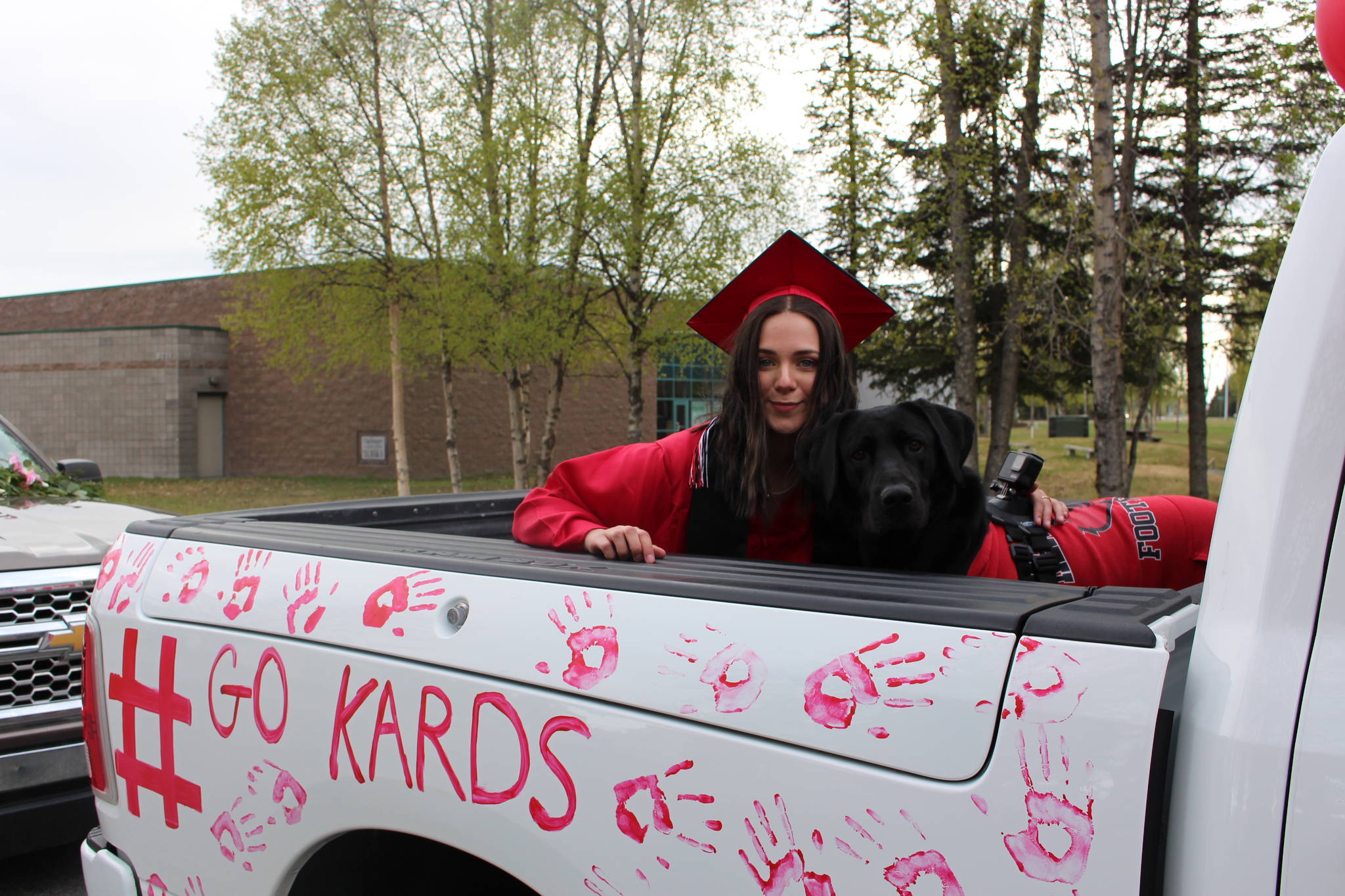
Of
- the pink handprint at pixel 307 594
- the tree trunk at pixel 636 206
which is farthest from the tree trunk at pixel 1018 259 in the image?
the pink handprint at pixel 307 594

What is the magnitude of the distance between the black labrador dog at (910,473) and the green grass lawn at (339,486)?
1802cm

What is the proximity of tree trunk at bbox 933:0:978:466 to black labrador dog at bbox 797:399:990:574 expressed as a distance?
510 inches

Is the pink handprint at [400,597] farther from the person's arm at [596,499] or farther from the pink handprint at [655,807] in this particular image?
the person's arm at [596,499]

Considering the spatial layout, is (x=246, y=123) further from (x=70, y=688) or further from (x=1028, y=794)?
(x=1028, y=794)

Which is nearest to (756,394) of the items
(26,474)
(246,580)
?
(246,580)

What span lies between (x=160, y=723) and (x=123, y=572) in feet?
1.49

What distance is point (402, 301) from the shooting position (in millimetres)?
21297

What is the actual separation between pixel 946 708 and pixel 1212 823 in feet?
0.99

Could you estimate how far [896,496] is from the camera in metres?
2.53

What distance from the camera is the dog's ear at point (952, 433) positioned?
273 cm

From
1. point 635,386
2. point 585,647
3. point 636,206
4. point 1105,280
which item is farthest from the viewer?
point 635,386

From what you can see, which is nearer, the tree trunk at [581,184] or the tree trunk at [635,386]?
the tree trunk at [581,184]

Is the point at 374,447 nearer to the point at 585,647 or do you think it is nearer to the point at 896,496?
the point at 896,496

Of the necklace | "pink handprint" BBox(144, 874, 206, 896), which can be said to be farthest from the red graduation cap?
"pink handprint" BBox(144, 874, 206, 896)
